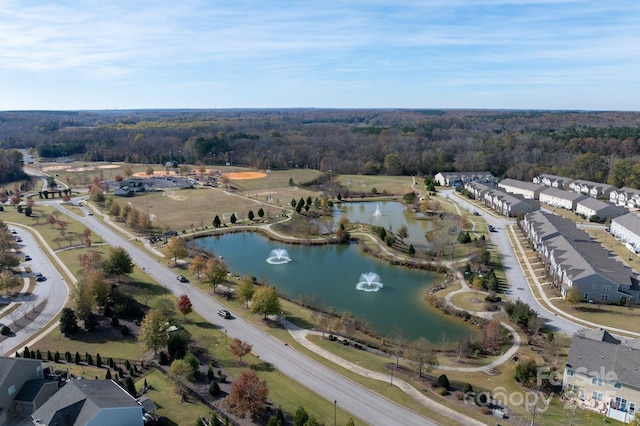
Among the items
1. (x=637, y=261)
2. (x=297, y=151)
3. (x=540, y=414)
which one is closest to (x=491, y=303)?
(x=540, y=414)

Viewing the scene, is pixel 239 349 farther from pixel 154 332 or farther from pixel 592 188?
pixel 592 188

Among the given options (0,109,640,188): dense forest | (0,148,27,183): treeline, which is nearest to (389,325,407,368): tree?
(0,109,640,188): dense forest

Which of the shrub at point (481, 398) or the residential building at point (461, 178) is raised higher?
the residential building at point (461, 178)

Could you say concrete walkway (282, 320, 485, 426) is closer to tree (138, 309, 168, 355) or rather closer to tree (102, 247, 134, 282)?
tree (138, 309, 168, 355)

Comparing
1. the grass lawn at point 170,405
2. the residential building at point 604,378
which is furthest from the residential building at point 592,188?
the grass lawn at point 170,405

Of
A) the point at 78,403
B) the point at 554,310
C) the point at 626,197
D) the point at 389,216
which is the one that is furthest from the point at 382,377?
the point at 626,197

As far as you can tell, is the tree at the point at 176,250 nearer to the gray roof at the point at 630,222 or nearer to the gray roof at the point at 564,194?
the gray roof at the point at 630,222
